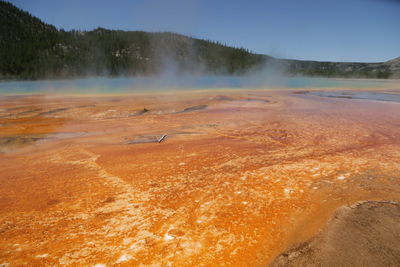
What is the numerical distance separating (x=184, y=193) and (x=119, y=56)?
56.6m

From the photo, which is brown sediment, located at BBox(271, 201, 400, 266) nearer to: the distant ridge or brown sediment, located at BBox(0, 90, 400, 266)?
brown sediment, located at BBox(0, 90, 400, 266)

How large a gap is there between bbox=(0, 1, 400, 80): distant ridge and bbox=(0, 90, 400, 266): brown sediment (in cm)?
3863

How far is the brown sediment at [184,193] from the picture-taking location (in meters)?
1.36

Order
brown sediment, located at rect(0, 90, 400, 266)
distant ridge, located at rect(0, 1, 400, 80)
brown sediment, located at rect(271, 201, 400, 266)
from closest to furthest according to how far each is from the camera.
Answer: brown sediment, located at rect(271, 201, 400, 266) < brown sediment, located at rect(0, 90, 400, 266) < distant ridge, located at rect(0, 1, 400, 80)

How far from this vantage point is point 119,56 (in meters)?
53.2

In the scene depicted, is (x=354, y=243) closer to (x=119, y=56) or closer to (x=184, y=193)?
(x=184, y=193)

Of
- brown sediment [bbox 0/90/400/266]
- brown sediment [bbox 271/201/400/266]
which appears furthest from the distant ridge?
brown sediment [bbox 271/201/400/266]

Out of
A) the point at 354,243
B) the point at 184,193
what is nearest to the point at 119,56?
the point at 184,193

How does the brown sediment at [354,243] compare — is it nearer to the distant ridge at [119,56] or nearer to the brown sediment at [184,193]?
the brown sediment at [184,193]

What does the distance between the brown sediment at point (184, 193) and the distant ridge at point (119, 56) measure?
38.6 meters

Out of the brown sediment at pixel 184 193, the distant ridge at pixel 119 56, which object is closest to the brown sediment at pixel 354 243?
the brown sediment at pixel 184 193

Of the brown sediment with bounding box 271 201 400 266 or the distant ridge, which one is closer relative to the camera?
the brown sediment with bounding box 271 201 400 266

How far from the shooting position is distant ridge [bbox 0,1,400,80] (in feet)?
126

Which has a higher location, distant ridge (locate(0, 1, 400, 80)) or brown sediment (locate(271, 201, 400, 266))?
distant ridge (locate(0, 1, 400, 80))
